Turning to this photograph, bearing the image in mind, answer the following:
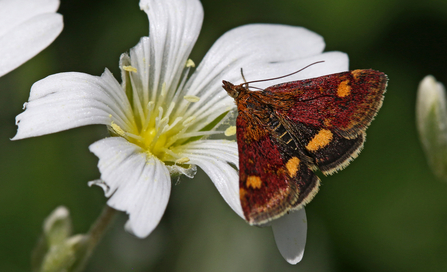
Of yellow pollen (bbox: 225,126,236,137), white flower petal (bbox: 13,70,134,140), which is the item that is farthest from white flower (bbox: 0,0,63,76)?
yellow pollen (bbox: 225,126,236,137)

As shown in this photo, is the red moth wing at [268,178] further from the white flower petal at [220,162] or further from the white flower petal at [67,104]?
the white flower petal at [67,104]

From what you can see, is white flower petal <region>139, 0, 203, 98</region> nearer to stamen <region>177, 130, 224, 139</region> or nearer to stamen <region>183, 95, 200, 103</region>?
stamen <region>183, 95, 200, 103</region>

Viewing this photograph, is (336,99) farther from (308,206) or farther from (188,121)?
(308,206)

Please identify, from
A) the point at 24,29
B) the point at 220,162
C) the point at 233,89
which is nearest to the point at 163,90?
the point at 233,89

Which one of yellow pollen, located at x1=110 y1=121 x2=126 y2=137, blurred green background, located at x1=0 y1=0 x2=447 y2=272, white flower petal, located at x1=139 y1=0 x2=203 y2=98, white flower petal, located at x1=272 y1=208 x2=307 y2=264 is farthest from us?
blurred green background, located at x1=0 y1=0 x2=447 y2=272

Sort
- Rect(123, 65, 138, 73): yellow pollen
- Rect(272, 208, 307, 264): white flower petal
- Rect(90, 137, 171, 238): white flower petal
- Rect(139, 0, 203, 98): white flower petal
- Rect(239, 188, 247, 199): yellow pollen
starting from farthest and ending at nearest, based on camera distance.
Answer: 1. Rect(139, 0, 203, 98): white flower petal
2. Rect(123, 65, 138, 73): yellow pollen
3. Rect(272, 208, 307, 264): white flower petal
4. Rect(239, 188, 247, 199): yellow pollen
5. Rect(90, 137, 171, 238): white flower petal

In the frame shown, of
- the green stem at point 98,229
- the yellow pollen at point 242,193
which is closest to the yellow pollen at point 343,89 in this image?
the yellow pollen at point 242,193
